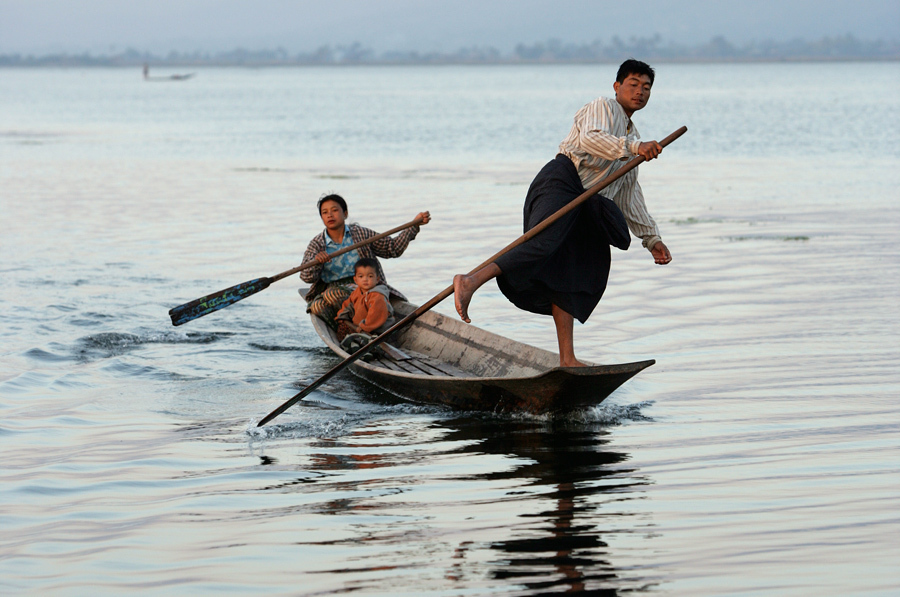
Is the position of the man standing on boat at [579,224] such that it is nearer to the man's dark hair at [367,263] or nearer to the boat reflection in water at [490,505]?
the boat reflection in water at [490,505]

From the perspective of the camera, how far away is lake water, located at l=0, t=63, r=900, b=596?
3.95 metres

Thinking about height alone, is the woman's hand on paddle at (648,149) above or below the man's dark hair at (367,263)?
above

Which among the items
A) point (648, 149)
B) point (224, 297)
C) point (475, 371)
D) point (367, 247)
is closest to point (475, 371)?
point (475, 371)

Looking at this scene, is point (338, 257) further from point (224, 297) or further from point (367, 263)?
point (224, 297)

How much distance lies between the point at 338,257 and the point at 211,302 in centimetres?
102

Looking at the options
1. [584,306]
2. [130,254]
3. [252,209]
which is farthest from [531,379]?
[252,209]

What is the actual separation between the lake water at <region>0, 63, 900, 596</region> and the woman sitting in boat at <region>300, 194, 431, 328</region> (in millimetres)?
425

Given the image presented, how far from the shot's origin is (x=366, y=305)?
25.3 feet

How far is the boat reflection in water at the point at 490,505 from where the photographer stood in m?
3.84

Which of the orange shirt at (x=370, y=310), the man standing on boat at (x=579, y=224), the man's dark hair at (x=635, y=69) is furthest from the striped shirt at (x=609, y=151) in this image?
the orange shirt at (x=370, y=310)

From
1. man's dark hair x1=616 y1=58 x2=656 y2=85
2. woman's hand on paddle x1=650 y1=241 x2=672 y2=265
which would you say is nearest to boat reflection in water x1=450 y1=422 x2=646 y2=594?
woman's hand on paddle x1=650 y1=241 x2=672 y2=265

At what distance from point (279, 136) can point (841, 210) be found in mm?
21972

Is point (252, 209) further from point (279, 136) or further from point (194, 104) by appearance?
point (194, 104)

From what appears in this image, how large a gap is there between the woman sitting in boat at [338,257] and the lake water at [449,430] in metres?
0.43
